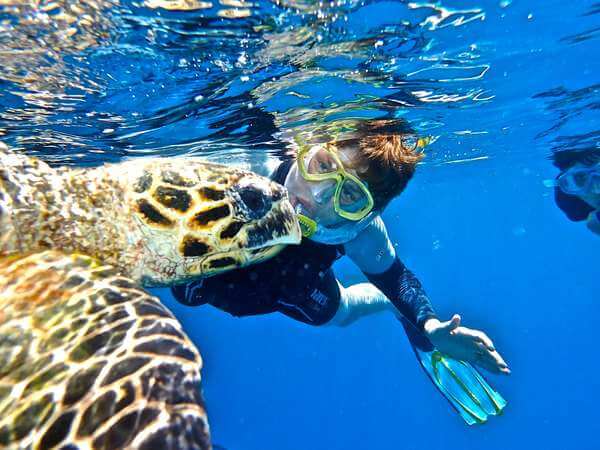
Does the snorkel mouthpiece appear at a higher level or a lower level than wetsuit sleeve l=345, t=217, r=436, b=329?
higher

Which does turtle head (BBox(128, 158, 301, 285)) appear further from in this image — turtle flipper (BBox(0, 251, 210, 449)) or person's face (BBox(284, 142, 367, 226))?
person's face (BBox(284, 142, 367, 226))

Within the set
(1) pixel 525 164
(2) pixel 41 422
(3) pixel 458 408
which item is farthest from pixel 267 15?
(1) pixel 525 164

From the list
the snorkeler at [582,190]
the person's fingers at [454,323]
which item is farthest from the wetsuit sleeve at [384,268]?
the snorkeler at [582,190]

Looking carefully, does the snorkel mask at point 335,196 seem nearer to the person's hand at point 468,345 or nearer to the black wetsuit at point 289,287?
the black wetsuit at point 289,287

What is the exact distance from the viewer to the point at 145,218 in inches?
105

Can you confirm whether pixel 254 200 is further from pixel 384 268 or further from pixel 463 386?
pixel 463 386

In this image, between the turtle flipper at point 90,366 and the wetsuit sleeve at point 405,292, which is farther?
the wetsuit sleeve at point 405,292

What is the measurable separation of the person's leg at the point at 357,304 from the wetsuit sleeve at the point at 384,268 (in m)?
1.25

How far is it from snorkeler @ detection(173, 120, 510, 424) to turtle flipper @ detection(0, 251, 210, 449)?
91.1 inches

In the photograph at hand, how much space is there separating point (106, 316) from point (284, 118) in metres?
5.47

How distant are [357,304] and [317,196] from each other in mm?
3722

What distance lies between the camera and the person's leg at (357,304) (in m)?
7.04

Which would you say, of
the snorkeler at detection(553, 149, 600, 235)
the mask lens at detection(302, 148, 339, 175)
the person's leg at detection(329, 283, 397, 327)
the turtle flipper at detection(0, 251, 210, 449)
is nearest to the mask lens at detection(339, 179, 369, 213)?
the mask lens at detection(302, 148, 339, 175)

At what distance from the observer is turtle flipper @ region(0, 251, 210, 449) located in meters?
1.36
